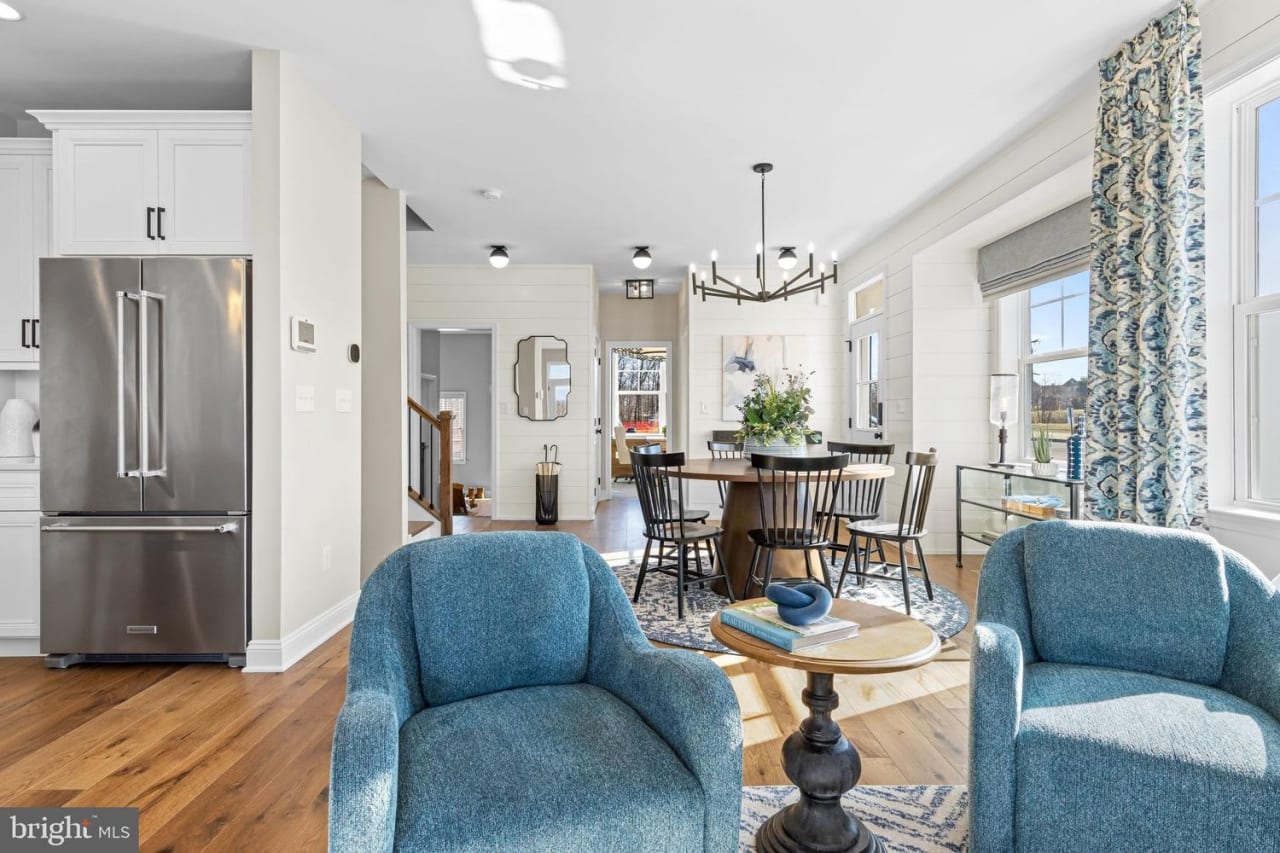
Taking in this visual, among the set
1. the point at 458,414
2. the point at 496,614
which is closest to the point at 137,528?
the point at 496,614

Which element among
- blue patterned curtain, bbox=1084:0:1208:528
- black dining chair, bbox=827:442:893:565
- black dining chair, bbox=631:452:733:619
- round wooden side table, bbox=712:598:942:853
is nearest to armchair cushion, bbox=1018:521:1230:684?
round wooden side table, bbox=712:598:942:853

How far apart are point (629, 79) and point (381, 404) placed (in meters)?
2.63

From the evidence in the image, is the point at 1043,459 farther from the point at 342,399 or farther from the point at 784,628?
the point at 342,399

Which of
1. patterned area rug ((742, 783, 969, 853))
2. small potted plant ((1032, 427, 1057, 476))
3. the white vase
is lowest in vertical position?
patterned area rug ((742, 783, 969, 853))

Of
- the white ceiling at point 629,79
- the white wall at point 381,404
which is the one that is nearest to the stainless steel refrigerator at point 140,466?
the white ceiling at point 629,79

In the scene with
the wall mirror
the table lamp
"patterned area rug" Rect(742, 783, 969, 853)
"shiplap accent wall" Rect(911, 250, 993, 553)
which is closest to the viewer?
"patterned area rug" Rect(742, 783, 969, 853)

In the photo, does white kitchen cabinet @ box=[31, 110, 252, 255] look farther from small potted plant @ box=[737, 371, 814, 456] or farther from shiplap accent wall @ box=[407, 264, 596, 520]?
shiplap accent wall @ box=[407, 264, 596, 520]

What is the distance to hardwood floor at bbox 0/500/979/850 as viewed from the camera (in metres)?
1.95

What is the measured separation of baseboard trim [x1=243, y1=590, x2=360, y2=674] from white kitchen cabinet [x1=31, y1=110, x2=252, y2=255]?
70.4 inches

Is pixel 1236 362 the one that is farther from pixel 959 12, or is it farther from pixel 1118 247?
pixel 959 12

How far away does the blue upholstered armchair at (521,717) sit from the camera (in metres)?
1.14

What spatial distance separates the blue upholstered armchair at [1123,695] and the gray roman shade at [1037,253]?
9.53 feet

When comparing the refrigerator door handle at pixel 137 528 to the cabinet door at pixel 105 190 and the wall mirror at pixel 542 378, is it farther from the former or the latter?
the wall mirror at pixel 542 378

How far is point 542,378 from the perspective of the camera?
7363 mm
